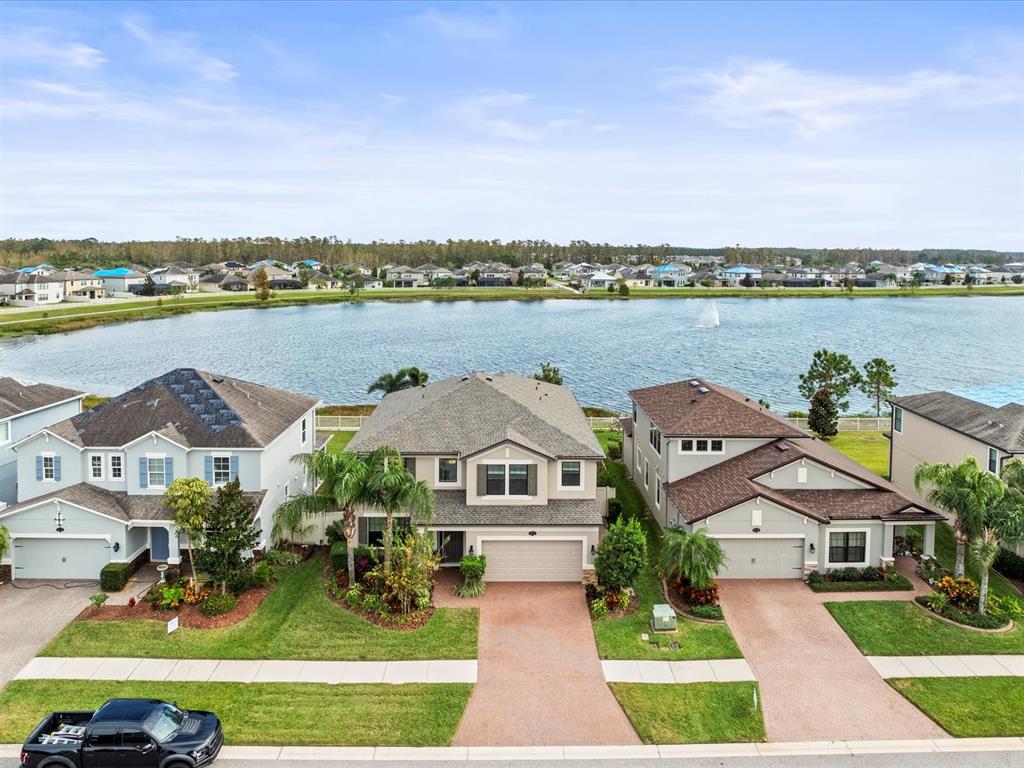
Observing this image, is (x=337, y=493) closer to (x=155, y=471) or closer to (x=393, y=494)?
(x=393, y=494)

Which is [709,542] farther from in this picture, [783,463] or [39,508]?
[39,508]

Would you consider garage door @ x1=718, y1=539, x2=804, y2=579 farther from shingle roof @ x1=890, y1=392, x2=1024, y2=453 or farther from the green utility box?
shingle roof @ x1=890, y1=392, x2=1024, y2=453

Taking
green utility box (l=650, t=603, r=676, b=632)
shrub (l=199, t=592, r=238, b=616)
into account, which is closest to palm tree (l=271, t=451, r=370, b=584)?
shrub (l=199, t=592, r=238, b=616)

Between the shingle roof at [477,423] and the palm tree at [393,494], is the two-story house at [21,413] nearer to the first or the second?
the shingle roof at [477,423]

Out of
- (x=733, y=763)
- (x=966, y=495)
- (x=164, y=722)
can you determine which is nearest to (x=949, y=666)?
(x=966, y=495)

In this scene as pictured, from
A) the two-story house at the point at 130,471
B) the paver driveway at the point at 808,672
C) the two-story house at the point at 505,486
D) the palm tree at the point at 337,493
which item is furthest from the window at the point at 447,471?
the paver driveway at the point at 808,672
